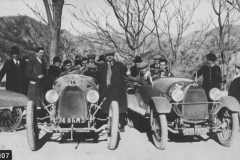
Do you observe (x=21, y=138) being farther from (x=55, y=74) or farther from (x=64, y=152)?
(x=55, y=74)

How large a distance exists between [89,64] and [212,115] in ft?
11.3

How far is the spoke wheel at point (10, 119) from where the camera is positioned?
6.63 m

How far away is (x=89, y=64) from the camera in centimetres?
782

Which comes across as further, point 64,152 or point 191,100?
point 191,100

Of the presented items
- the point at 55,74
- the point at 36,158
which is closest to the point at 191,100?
the point at 36,158

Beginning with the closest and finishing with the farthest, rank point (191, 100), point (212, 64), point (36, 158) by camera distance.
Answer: point (36, 158)
point (191, 100)
point (212, 64)

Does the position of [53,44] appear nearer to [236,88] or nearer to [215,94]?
[236,88]

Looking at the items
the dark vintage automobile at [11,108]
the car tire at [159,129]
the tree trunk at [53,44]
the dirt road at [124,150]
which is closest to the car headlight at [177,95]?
the car tire at [159,129]

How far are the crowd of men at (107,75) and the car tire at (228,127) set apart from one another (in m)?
1.26

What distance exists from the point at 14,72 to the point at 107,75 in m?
2.49

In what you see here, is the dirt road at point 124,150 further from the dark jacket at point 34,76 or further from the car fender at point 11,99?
the dark jacket at point 34,76

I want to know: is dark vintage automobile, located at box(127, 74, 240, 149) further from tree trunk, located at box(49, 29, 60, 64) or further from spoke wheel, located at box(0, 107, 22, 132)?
tree trunk, located at box(49, 29, 60, 64)

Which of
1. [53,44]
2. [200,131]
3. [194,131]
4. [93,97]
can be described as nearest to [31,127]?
[93,97]

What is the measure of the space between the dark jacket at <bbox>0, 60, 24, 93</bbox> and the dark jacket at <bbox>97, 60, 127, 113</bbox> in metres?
2.19
